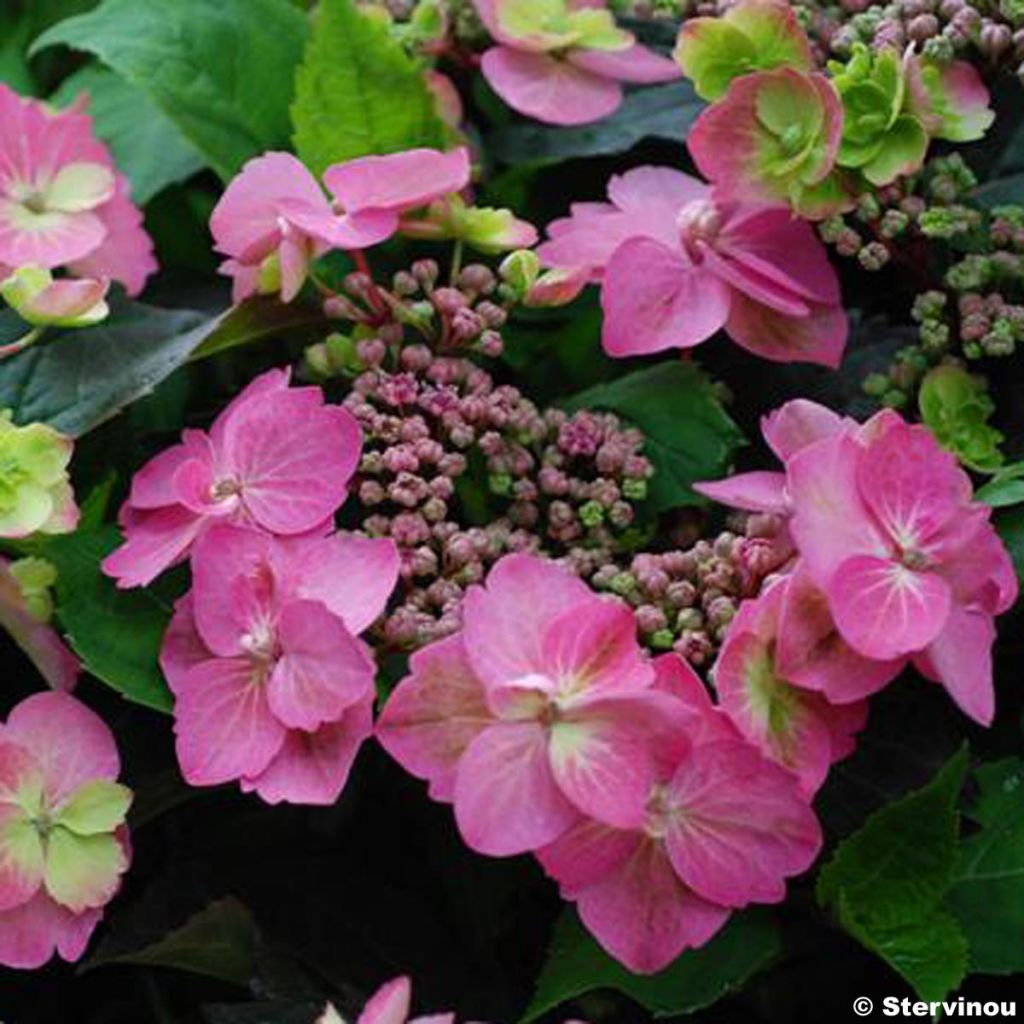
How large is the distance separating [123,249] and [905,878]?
45 centimetres

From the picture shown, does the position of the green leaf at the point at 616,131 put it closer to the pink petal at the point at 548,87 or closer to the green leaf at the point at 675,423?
the pink petal at the point at 548,87

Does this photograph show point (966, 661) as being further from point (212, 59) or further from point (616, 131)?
point (212, 59)

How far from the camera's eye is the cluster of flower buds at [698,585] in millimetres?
641

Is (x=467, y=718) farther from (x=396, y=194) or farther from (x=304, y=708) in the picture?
(x=396, y=194)

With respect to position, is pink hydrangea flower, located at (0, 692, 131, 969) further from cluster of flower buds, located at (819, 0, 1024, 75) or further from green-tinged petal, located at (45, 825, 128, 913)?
cluster of flower buds, located at (819, 0, 1024, 75)

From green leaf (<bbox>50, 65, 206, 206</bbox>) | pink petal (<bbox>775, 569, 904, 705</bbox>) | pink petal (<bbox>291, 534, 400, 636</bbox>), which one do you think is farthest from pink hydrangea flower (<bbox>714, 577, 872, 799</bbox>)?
green leaf (<bbox>50, 65, 206, 206</bbox>)

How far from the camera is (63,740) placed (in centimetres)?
68

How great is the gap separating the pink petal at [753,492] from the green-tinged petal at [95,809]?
0.76 feet

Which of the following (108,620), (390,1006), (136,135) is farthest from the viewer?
(136,135)

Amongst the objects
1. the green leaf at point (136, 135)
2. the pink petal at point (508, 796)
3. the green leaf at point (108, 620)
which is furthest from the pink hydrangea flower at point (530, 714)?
the green leaf at point (136, 135)

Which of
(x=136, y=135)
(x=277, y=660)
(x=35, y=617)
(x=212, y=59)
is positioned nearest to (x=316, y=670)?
(x=277, y=660)

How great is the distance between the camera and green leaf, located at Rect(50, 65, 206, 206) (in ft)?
3.12

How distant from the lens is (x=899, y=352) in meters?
0.75

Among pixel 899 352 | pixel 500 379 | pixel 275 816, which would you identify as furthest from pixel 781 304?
pixel 275 816
